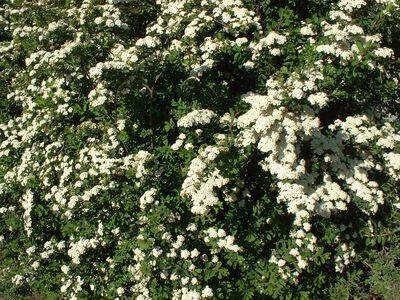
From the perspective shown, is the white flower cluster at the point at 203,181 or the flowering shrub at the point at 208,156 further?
the flowering shrub at the point at 208,156

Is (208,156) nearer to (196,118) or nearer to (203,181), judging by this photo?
(203,181)

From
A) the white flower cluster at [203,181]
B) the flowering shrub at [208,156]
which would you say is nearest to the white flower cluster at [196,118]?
the flowering shrub at [208,156]

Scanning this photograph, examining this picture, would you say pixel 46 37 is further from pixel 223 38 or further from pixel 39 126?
pixel 223 38

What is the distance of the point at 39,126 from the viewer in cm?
768

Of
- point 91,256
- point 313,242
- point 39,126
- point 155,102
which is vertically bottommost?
point 91,256

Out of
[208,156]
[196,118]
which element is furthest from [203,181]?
[196,118]

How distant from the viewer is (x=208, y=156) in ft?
19.0

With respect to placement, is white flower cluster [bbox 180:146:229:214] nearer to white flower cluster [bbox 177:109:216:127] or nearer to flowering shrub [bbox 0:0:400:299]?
flowering shrub [bbox 0:0:400:299]

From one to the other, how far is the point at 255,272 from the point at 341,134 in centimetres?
257

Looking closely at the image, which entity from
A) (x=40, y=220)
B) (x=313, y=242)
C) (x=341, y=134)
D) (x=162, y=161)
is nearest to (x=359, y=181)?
(x=341, y=134)

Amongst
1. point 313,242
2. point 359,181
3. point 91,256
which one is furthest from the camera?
point 91,256

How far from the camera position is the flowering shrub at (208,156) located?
6152 millimetres

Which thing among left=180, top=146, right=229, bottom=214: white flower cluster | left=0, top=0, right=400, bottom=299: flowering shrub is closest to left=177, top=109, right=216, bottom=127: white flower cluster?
left=0, top=0, right=400, bottom=299: flowering shrub

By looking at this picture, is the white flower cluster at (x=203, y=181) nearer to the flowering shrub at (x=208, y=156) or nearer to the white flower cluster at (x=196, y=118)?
the flowering shrub at (x=208, y=156)
